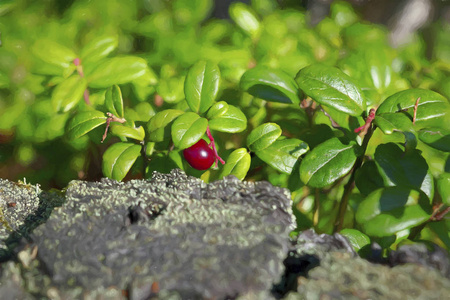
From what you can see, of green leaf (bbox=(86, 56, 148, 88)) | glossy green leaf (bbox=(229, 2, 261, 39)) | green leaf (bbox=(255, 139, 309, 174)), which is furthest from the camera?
glossy green leaf (bbox=(229, 2, 261, 39))

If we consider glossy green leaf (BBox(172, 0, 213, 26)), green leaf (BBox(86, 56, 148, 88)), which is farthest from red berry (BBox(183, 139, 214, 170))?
glossy green leaf (BBox(172, 0, 213, 26))

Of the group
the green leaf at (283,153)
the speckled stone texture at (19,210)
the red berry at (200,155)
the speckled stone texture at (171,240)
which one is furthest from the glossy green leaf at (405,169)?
the speckled stone texture at (19,210)

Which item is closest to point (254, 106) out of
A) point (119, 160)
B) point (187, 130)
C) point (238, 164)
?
point (238, 164)

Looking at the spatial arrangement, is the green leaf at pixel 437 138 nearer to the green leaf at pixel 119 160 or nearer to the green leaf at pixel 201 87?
the green leaf at pixel 201 87

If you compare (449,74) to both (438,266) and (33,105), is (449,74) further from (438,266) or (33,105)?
(33,105)

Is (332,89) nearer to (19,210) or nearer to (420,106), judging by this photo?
(420,106)

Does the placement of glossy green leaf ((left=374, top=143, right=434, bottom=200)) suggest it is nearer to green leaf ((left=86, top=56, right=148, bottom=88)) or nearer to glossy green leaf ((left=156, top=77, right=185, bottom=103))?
glossy green leaf ((left=156, top=77, right=185, bottom=103))
